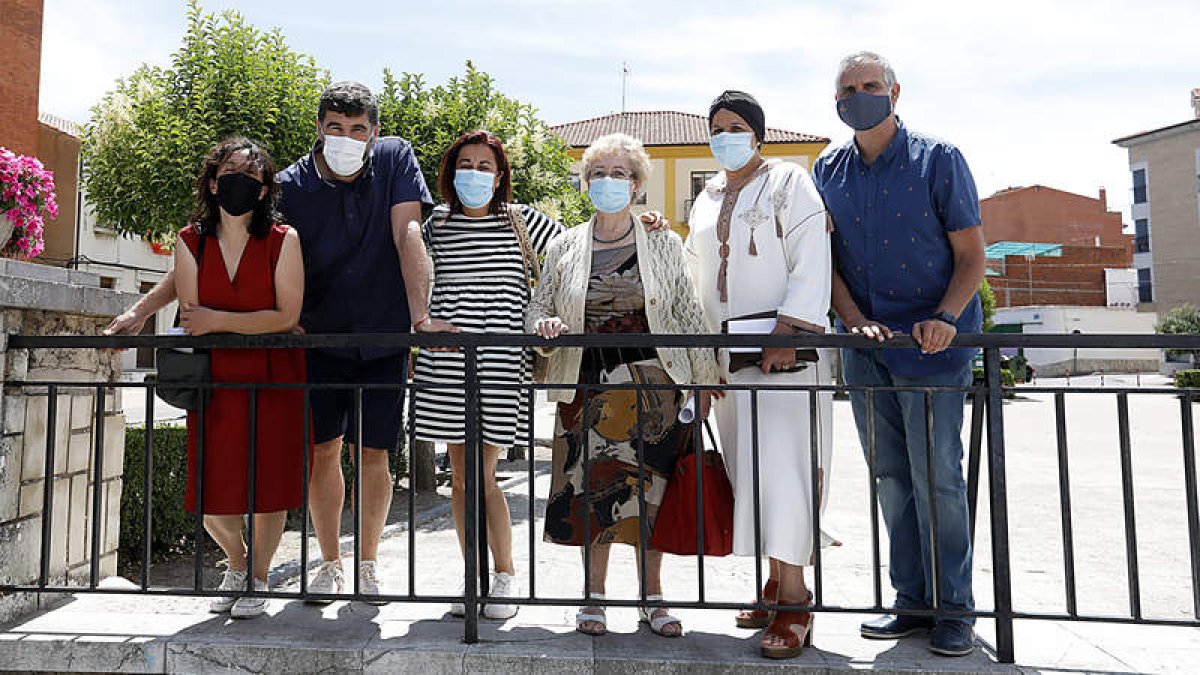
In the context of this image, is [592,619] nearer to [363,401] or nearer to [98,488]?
[363,401]

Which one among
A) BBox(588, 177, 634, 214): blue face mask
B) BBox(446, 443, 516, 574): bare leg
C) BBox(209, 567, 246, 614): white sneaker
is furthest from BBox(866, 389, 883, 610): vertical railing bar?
BBox(209, 567, 246, 614): white sneaker

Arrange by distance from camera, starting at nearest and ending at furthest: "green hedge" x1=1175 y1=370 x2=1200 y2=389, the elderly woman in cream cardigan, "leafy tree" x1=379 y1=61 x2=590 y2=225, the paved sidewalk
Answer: the paved sidewalk, the elderly woman in cream cardigan, "leafy tree" x1=379 y1=61 x2=590 y2=225, "green hedge" x1=1175 y1=370 x2=1200 y2=389

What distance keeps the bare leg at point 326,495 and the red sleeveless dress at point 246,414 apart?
17 cm

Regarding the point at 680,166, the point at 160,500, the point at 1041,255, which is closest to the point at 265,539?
the point at 160,500

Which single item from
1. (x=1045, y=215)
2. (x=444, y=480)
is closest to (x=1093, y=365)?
(x=1045, y=215)

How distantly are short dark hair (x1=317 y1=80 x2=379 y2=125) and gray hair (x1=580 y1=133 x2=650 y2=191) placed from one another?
0.90m

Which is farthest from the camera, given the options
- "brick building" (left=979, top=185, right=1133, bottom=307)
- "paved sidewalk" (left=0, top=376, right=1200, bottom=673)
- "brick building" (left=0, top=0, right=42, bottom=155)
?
"brick building" (left=979, top=185, right=1133, bottom=307)

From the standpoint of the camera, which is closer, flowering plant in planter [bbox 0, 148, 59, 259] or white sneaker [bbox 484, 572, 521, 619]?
white sneaker [bbox 484, 572, 521, 619]

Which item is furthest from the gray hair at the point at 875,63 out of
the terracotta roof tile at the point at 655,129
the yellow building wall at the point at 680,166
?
the terracotta roof tile at the point at 655,129

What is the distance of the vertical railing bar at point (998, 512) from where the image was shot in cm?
257

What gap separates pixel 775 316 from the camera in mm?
2822

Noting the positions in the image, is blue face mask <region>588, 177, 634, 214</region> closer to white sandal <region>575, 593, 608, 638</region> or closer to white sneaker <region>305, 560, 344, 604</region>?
white sandal <region>575, 593, 608, 638</region>

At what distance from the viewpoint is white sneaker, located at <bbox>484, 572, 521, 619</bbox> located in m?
2.95

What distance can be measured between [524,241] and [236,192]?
1.11m
